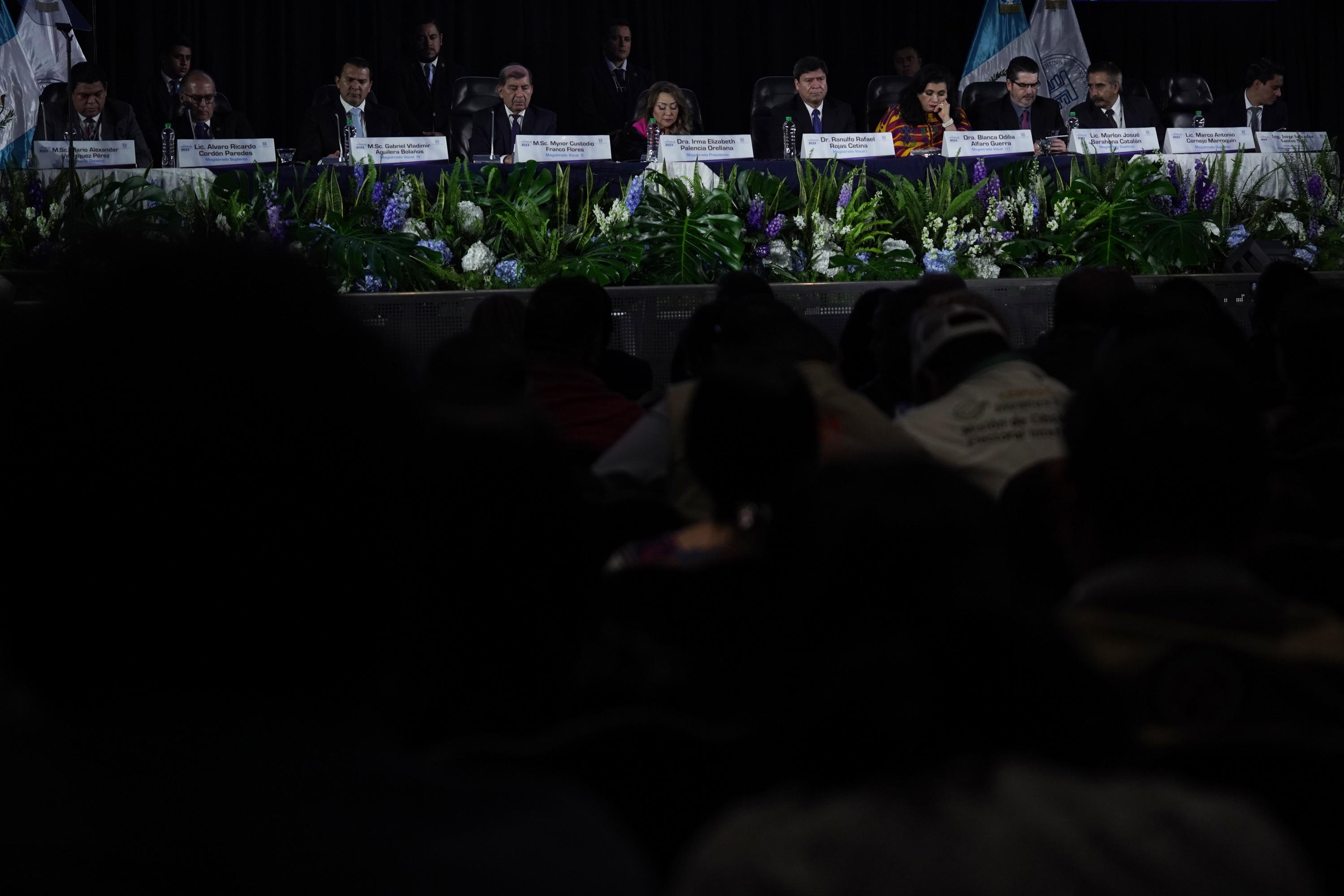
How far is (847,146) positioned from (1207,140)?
1397 mm

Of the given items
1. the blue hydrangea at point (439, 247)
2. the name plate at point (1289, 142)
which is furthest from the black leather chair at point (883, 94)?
the blue hydrangea at point (439, 247)

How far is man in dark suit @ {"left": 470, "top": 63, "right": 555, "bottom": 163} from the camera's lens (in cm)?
623

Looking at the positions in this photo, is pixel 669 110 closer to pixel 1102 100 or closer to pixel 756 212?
pixel 756 212

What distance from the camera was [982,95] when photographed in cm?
659

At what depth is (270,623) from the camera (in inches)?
20.6

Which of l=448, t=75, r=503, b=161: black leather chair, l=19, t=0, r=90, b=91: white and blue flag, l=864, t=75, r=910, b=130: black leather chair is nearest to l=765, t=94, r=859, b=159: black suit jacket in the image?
l=864, t=75, r=910, b=130: black leather chair

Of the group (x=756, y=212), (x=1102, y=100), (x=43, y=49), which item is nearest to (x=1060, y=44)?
(x=1102, y=100)

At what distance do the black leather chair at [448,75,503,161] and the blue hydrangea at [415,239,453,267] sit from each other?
2.13 m

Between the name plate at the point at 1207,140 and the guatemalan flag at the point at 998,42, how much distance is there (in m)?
3.75

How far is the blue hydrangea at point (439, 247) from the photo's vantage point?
437cm

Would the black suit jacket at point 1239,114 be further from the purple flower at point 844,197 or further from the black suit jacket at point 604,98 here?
the purple flower at point 844,197

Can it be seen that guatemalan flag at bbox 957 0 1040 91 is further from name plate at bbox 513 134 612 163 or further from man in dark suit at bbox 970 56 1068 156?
name plate at bbox 513 134 612 163

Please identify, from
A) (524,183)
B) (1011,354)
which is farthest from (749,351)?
(524,183)

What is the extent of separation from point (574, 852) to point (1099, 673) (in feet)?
1.11
